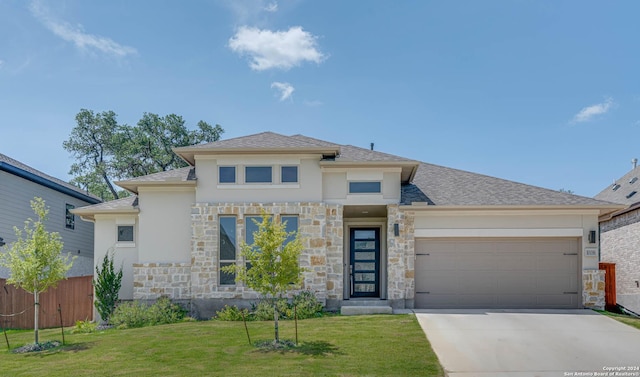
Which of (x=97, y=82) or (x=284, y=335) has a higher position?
(x=97, y=82)

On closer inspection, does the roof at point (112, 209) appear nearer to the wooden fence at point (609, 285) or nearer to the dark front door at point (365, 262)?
the dark front door at point (365, 262)

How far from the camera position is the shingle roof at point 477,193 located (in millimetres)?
13773

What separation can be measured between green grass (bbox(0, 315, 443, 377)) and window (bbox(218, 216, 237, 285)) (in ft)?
6.30

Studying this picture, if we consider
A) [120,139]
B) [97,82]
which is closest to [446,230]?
[97,82]

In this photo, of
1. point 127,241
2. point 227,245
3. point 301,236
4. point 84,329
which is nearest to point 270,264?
point 301,236

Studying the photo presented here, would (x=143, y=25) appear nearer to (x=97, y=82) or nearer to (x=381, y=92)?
(x=97, y=82)

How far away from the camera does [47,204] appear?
732 inches

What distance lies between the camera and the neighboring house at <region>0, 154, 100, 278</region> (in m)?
16.5

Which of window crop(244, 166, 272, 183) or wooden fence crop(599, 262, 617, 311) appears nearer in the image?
window crop(244, 166, 272, 183)

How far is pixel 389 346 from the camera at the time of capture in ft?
29.5

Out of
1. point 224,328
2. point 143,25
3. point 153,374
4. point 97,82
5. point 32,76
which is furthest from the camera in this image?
point 97,82

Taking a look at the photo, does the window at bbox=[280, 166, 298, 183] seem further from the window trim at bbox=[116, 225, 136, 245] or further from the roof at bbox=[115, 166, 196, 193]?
the window trim at bbox=[116, 225, 136, 245]

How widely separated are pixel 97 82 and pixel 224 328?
41.4 ft

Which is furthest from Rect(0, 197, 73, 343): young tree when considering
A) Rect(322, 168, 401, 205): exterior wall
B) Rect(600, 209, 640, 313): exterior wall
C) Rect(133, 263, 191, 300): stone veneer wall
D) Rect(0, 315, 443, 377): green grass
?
Rect(600, 209, 640, 313): exterior wall
